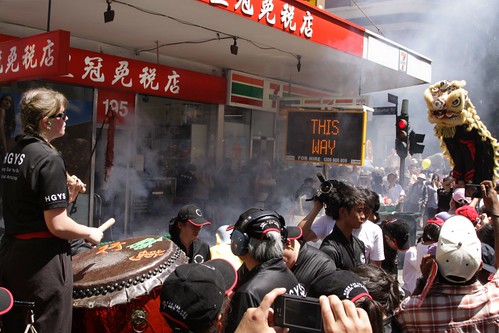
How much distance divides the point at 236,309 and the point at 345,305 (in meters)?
1.02

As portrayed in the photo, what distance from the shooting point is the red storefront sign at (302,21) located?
21.8 ft

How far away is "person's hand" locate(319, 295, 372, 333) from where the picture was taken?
139 cm

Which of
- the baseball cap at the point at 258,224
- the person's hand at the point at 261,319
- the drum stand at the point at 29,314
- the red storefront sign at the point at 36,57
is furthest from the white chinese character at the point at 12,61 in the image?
the person's hand at the point at 261,319

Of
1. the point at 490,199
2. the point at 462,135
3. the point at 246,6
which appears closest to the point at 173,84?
the point at 246,6

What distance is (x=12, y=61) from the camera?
5.34 m

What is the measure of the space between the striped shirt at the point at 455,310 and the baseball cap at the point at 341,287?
36 cm

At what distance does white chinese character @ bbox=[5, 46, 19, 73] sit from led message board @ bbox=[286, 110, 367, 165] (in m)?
5.15

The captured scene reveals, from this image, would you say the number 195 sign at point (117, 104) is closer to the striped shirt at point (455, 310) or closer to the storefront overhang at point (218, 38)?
the storefront overhang at point (218, 38)

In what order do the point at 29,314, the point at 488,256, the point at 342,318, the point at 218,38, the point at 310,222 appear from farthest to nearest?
the point at 218,38
the point at 310,222
the point at 488,256
the point at 29,314
the point at 342,318

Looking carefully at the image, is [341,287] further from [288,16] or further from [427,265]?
[288,16]

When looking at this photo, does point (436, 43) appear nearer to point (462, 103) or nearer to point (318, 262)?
point (462, 103)

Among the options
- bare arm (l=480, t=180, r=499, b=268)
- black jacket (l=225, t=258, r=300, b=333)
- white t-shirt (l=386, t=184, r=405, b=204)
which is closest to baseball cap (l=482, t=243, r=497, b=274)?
bare arm (l=480, t=180, r=499, b=268)

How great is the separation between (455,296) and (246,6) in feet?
16.8

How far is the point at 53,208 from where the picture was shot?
8.19ft
